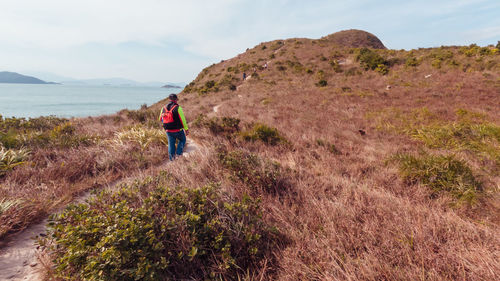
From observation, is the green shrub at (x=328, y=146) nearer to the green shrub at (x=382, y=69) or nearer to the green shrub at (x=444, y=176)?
the green shrub at (x=444, y=176)

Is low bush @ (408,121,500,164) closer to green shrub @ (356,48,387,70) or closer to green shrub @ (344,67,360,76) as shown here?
green shrub @ (344,67,360,76)

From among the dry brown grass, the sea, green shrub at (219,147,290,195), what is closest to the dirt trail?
the dry brown grass

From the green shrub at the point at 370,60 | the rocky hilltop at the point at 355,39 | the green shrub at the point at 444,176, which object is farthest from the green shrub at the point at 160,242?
the rocky hilltop at the point at 355,39

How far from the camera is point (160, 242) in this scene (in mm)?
1656

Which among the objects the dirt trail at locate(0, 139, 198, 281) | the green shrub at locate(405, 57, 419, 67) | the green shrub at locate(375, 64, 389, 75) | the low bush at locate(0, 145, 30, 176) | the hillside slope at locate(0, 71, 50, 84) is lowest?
the dirt trail at locate(0, 139, 198, 281)

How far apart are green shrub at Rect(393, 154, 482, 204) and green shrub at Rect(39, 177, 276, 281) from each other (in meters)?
3.30

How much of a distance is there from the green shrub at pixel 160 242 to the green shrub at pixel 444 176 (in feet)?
10.8

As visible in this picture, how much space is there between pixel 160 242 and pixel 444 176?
4795 mm

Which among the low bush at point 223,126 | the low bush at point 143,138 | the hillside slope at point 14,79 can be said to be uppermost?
the hillside slope at point 14,79

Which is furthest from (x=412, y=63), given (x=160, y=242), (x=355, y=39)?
(x=355, y=39)

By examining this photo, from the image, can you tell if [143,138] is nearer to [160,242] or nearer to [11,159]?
[11,159]

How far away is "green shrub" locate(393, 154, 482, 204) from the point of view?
3199 millimetres

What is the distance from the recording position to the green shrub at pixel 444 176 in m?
3.20

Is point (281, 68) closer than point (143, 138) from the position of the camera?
No
